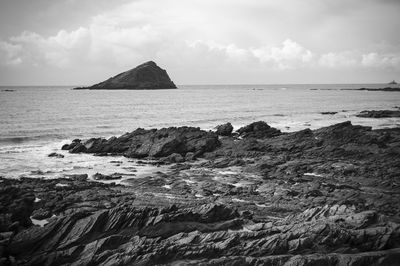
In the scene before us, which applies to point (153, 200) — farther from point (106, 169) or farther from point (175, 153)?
point (175, 153)

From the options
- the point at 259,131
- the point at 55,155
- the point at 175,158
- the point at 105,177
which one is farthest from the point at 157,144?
the point at 259,131

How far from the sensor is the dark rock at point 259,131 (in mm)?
45719

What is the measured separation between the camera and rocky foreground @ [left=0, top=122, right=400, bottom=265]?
473 inches

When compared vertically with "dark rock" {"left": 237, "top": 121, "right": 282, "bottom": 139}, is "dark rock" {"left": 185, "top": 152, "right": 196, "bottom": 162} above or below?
below

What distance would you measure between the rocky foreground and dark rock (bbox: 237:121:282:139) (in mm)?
8272

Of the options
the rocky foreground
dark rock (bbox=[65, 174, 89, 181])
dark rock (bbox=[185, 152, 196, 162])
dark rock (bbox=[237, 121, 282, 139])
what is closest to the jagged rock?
the rocky foreground

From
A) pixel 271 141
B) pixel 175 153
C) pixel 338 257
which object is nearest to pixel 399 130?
pixel 271 141

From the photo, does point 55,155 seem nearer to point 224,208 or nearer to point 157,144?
point 157,144

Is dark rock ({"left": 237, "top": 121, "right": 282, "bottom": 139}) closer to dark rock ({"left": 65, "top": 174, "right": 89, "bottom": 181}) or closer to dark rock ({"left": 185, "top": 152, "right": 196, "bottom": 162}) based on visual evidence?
dark rock ({"left": 185, "top": 152, "right": 196, "bottom": 162})

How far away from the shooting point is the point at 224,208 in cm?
1554

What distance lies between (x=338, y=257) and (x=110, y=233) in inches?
351

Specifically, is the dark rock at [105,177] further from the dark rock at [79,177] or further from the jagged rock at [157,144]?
the jagged rock at [157,144]

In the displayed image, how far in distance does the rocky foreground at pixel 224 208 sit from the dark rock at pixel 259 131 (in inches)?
326

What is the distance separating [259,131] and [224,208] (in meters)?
32.6
